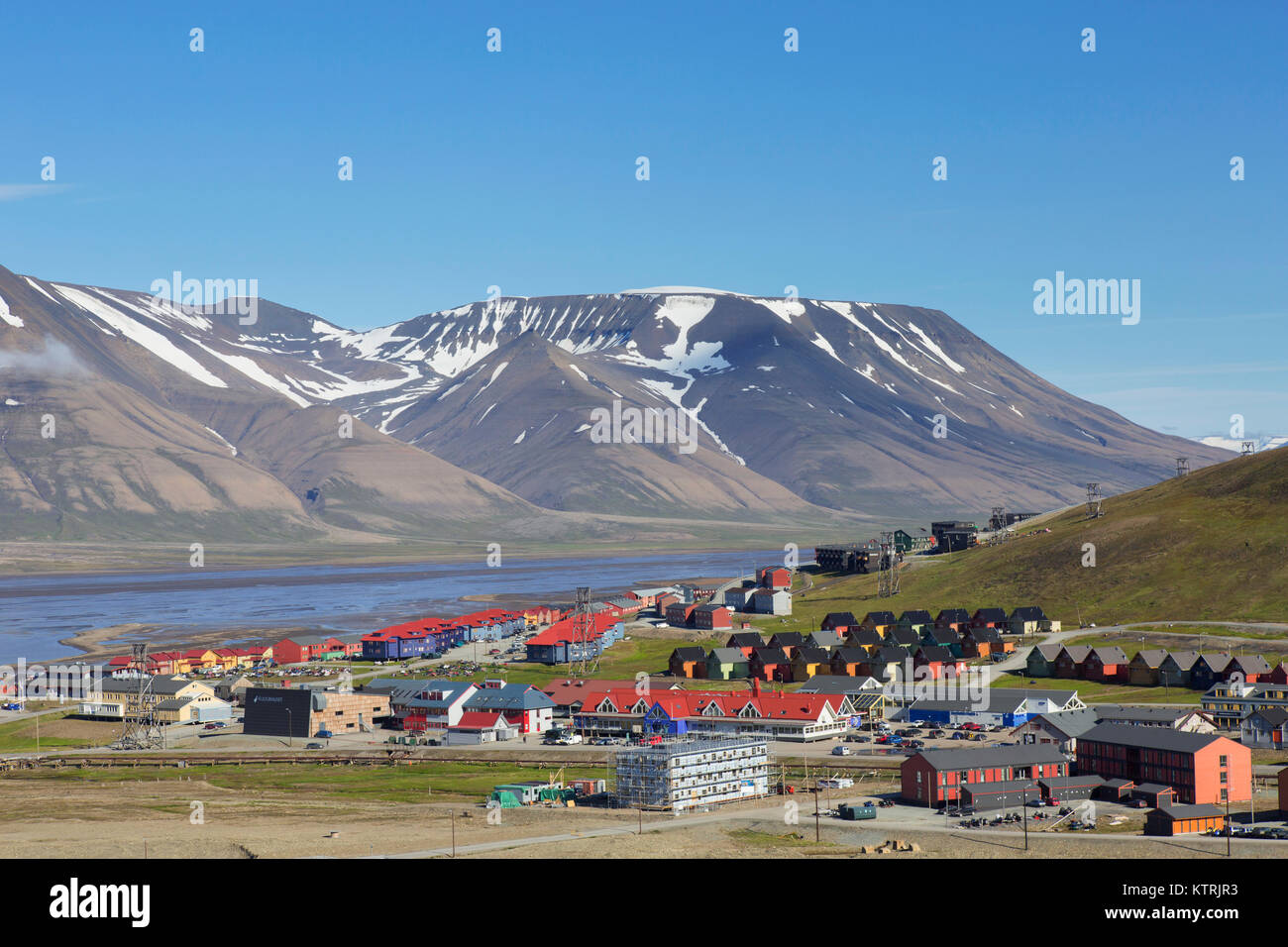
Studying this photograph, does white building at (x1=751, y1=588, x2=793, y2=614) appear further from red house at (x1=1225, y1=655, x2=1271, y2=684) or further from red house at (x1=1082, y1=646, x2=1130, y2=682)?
red house at (x1=1225, y1=655, x2=1271, y2=684)

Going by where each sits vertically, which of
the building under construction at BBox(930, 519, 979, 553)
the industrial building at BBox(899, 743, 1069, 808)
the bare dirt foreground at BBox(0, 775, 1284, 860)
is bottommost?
the bare dirt foreground at BBox(0, 775, 1284, 860)

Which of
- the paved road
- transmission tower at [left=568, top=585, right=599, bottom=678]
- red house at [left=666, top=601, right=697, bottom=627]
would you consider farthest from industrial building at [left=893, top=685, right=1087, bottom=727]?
red house at [left=666, top=601, right=697, bottom=627]

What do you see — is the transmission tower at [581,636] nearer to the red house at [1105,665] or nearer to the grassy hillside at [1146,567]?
the grassy hillside at [1146,567]

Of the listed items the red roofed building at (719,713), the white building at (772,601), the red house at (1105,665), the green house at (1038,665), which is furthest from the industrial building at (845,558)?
the red roofed building at (719,713)

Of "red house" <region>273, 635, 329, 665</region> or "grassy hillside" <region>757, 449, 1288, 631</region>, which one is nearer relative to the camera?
"grassy hillside" <region>757, 449, 1288, 631</region>
